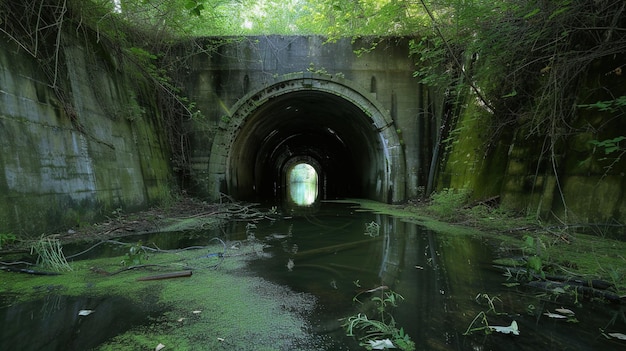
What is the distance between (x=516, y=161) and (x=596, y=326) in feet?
15.6

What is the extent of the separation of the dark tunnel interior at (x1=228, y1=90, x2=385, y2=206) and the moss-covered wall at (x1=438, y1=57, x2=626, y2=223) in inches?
184

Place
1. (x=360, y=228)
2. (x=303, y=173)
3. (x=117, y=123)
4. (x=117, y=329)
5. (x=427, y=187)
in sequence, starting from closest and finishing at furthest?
1. (x=117, y=329)
2. (x=360, y=228)
3. (x=117, y=123)
4. (x=427, y=187)
5. (x=303, y=173)

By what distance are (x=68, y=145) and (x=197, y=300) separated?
4.38 m

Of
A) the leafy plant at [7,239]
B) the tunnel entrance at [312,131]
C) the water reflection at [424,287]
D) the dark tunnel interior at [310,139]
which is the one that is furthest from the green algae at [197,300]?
the dark tunnel interior at [310,139]

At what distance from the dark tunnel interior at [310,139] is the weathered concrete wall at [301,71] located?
727 mm

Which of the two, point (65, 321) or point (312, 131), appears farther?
point (312, 131)

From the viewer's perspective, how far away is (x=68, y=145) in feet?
18.2

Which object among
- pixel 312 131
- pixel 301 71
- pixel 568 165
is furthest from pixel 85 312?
pixel 312 131

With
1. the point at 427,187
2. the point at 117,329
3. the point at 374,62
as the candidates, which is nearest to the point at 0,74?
the point at 117,329

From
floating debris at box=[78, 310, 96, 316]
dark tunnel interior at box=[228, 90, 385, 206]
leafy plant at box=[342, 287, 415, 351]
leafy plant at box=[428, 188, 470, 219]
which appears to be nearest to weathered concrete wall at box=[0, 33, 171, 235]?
floating debris at box=[78, 310, 96, 316]

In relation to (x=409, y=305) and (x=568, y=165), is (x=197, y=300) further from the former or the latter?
(x=568, y=165)

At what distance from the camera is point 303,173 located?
Answer: 69062mm

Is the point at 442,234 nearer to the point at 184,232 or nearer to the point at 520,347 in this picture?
the point at 520,347

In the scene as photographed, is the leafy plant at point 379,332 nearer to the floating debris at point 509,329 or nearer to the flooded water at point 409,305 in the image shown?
the flooded water at point 409,305
